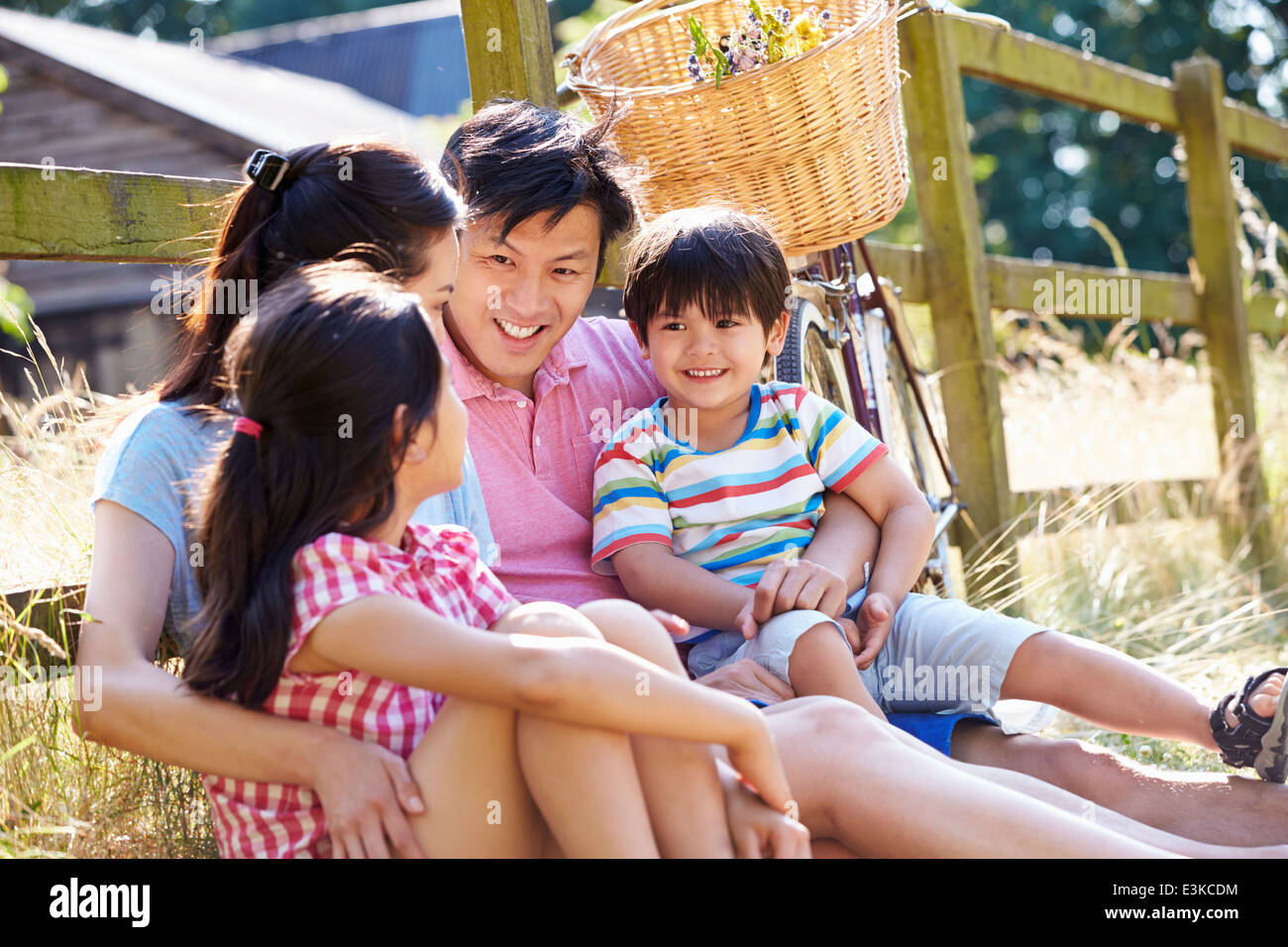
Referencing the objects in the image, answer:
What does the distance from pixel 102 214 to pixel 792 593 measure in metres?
Answer: 1.27

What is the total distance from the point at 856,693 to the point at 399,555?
0.75m

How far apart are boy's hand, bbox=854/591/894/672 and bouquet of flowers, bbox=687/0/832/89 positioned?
947 mm

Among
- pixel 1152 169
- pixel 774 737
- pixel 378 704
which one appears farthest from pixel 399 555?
pixel 1152 169

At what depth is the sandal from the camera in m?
1.90

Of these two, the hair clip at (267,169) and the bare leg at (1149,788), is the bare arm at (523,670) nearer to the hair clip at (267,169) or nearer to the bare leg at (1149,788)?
the hair clip at (267,169)

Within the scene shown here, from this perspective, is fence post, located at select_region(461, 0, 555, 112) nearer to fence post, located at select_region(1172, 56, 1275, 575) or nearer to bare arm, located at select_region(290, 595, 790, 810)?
bare arm, located at select_region(290, 595, 790, 810)

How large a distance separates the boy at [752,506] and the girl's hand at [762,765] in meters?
0.53

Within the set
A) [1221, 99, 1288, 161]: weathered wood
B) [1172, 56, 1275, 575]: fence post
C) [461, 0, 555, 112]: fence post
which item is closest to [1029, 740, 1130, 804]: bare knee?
[461, 0, 555, 112]: fence post

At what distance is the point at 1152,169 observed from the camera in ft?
68.6

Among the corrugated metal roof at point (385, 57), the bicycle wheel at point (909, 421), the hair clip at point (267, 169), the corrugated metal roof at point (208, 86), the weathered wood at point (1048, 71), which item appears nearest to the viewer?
the hair clip at point (267, 169)

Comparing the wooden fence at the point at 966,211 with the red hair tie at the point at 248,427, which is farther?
the wooden fence at the point at 966,211

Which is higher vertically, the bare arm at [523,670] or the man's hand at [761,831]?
the bare arm at [523,670]

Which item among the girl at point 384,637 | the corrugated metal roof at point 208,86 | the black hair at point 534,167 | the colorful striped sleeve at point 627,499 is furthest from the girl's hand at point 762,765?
the corrugated metal roof at point 208,86

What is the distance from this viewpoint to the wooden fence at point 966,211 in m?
2.12
